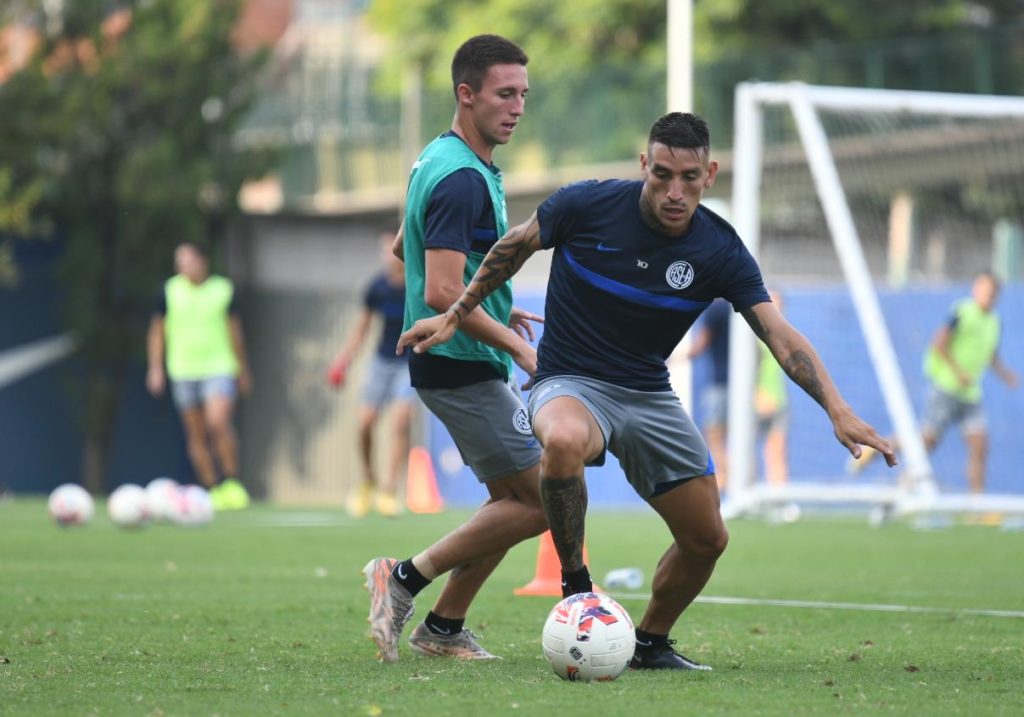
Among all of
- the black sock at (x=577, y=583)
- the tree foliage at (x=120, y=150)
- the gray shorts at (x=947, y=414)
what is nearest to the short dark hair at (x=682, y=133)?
the black sock at (x=577, y=583)

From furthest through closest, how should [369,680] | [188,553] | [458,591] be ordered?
[188,553], [458,591], [369,680]

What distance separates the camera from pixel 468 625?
788cm

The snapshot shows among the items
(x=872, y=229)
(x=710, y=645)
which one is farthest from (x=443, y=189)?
(x=872, y=229)

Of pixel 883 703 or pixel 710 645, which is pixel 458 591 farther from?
pixel 883 703

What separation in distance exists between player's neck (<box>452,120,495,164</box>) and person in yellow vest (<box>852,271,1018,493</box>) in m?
11.6

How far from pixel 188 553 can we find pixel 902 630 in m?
5.84

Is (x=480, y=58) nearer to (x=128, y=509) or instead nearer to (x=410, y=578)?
(x=410, y=578)

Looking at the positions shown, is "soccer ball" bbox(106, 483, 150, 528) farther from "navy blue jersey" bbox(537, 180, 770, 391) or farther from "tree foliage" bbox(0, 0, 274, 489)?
"tree foliage" bbox(0, 0, 274, 489)

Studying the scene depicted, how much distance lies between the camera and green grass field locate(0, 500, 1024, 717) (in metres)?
5.45

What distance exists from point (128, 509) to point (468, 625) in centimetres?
733

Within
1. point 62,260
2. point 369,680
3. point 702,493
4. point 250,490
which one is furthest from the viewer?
point 250,490

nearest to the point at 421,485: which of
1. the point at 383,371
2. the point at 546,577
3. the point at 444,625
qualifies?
the point at 383,371

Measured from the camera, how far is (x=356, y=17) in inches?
1825

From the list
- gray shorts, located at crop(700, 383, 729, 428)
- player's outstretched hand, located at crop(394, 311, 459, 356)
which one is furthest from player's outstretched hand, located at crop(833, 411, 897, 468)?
gray shorts, located at crop(700, 383, 729, 428)
